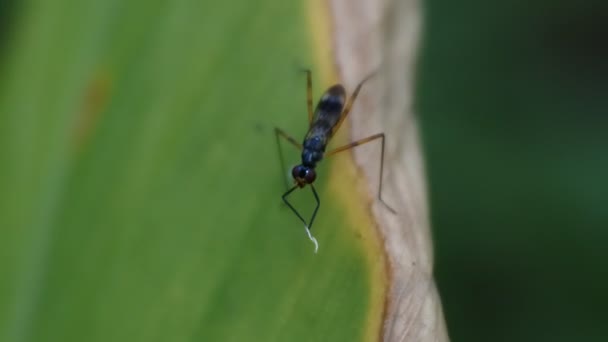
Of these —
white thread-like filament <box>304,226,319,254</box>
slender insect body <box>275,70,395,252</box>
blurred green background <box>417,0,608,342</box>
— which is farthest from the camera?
blurred green background <box>417,0,608,342</box>

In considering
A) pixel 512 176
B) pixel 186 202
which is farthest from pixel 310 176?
pixel 512 176

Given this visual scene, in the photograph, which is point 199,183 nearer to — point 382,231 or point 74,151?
point 74,151

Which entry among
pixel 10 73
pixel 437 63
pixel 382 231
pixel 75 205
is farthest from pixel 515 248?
pixel 10 73

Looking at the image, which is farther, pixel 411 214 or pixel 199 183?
pixel 199 183

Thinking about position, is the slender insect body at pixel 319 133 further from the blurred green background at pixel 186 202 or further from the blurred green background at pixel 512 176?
the blurred green background at pixel 512 176

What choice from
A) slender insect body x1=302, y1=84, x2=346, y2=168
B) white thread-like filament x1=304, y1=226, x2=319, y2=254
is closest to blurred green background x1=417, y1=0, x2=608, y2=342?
slender insect body x1=302, y1=84, x2=346, y2=168

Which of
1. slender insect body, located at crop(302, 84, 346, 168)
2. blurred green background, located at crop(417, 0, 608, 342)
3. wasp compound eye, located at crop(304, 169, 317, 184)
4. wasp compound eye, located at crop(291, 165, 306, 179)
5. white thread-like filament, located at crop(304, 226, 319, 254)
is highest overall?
slender insect body, located at crop(302, 84, 346, 168)

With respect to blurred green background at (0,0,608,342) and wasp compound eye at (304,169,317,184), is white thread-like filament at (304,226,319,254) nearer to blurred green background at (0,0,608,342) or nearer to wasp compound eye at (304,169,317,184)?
blurred green background at (0,0,608,342)
